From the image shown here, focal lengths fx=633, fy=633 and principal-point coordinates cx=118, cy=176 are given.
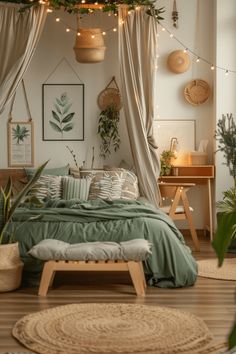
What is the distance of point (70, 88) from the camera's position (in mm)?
7758

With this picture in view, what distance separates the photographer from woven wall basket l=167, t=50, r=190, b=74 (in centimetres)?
777

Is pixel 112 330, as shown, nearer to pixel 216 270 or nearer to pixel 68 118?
pixel 216 270

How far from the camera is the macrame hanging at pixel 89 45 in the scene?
23.6ft

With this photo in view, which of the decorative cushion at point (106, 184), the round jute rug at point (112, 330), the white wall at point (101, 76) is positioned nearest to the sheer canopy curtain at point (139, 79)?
the decorative cushion at point (106, 184)

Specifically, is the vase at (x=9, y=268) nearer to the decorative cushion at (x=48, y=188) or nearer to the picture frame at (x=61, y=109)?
the decorative cushion at (x=48, y=188)

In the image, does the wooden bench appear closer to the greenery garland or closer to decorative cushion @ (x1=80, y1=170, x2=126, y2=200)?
decorative cushion @ (x1=80, y1=170, x2=126, y2=200)

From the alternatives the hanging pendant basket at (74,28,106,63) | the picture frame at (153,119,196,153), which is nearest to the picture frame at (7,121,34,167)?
the hanging pendant basket at (74,28,106,63)

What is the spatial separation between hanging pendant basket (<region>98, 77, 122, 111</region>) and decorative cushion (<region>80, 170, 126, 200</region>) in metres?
1.13

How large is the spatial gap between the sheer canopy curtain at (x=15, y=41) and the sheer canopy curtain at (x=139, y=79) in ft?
3.16

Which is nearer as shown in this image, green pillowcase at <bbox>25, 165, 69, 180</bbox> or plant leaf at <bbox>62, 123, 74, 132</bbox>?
green pillowcase at <bbox>25, 165, 69, 180</bbox>

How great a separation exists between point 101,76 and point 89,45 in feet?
2.15

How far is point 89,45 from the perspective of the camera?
23.6 ft

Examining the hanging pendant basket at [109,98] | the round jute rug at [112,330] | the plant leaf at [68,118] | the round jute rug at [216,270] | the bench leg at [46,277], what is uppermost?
the hanging pendant basket at [109,98]

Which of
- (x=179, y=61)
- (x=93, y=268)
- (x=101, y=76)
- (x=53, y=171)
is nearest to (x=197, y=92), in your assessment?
(x=179, y=61)
